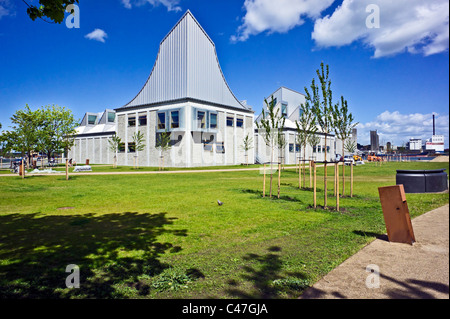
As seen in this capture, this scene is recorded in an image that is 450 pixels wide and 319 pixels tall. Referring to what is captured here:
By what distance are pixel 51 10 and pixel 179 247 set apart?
5.06 m

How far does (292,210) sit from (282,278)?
5.53 metres

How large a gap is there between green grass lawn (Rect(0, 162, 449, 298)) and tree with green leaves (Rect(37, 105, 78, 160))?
35955 mm

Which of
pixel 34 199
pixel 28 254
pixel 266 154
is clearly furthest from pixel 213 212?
pixel 266 154

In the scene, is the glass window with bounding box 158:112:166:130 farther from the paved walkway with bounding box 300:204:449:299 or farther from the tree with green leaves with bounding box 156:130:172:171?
the paved walkway with bounding box 300:204:449:299

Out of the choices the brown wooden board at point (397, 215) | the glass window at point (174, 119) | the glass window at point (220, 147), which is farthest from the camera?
the glass window at point (220, 147)

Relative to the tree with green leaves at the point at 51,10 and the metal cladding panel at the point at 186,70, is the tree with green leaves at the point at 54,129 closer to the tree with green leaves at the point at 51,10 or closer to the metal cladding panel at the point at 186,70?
the metal cladding panel at the point at 186,70

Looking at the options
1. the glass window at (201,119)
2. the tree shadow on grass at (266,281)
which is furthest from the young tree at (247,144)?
the tree shadow on grass at (266,281)

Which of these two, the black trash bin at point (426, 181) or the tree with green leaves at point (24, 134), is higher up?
the tree with green leaves at point (24, 134)

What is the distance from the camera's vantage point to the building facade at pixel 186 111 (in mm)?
41656

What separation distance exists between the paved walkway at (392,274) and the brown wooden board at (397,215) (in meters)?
0.18

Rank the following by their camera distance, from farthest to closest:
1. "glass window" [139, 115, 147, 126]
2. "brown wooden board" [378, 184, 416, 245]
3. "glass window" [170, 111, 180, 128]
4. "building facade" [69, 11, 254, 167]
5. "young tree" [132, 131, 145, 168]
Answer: "glass window" [139, 115, 147, 126] → "young tree" [132, 131, 145, 168] → "glass window" [170, 111, 180, 128] → "building facade" [69, 11, 254, 167] → "brown wooden board" [378, 184, 416, 245]

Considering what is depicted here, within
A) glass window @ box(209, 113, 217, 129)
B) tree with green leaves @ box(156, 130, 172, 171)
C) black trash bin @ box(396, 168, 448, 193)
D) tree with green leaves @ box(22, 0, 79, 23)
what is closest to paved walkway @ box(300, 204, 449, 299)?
tree with green leaves @ box(22, 0, 79, 23)

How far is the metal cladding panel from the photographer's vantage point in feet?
137

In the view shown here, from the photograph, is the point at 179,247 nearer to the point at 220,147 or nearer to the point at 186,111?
the point at 186,111
